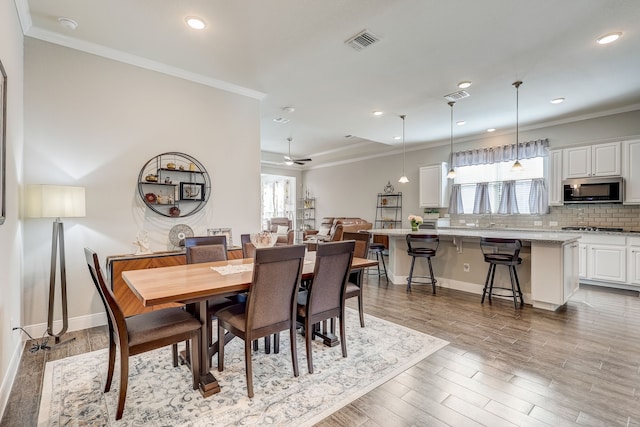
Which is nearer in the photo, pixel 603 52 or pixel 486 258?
pixel 603 52

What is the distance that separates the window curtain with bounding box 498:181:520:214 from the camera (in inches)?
247

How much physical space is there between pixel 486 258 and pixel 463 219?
10.4ft

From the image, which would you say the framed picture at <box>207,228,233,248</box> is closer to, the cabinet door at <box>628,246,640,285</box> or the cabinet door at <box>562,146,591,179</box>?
the cabinet door at <box>562,146,591,179</box>

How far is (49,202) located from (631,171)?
24.8 feet

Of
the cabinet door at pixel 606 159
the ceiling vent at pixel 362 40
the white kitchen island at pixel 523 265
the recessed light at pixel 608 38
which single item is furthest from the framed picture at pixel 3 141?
the cabinet door at pixel 606 159

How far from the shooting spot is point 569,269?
3992 mm

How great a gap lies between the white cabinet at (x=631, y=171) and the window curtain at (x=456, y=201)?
276 cm

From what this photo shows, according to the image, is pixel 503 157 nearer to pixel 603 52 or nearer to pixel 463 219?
pixel 463 219

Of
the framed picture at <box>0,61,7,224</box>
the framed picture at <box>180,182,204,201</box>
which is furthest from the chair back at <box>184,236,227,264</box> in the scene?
the framed picture at <box>0,61,7,224</box>

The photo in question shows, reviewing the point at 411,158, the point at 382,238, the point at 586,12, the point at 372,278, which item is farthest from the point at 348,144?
the point at 586,12

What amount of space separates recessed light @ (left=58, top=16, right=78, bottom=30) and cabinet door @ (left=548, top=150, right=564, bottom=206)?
23.4ft

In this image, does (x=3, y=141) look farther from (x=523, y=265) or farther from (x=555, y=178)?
(x=555, y=178)

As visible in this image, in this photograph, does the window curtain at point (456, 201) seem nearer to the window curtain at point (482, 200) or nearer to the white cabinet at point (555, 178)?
the window curtain at point (482, 200)

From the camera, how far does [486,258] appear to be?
418cm
